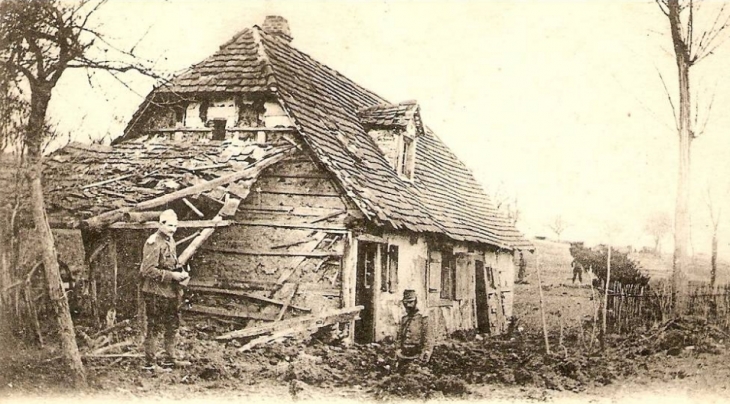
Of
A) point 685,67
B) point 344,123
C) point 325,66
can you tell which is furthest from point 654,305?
point 325,66

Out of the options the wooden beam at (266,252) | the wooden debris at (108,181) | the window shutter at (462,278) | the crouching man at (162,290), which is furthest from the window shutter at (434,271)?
the wooden debris at (108,181)

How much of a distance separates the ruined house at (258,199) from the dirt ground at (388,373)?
678 mm

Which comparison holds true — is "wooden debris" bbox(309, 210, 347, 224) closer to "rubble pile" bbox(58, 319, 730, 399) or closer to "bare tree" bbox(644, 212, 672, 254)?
"rubble pile" bbox(58, 319, 730, 399)

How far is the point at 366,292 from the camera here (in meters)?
9.09

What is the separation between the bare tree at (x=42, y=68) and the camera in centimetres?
598

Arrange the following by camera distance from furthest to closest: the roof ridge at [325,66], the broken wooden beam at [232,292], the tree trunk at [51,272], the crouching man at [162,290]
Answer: the roof ridge at [325,66], the broken wooden beam at [232,292], the crouching man at [162,290], the tree trunk at [51,272]

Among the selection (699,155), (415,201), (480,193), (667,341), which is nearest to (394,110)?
(415,201)

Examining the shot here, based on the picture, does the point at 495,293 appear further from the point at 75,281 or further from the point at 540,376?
the point at 75,281

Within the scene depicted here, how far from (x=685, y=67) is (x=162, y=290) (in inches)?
291

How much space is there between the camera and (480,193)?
47.6 ft

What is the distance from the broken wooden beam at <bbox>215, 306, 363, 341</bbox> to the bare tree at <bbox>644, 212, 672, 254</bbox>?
429cm

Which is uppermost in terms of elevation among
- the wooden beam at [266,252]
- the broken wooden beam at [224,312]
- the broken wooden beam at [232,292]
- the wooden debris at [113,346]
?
the wooden beam at [266,252]

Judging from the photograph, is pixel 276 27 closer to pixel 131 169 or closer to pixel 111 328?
pixel 131 169

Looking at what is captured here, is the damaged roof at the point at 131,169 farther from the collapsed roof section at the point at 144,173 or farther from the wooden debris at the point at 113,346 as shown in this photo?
the wooden debris at the point at 113,346
